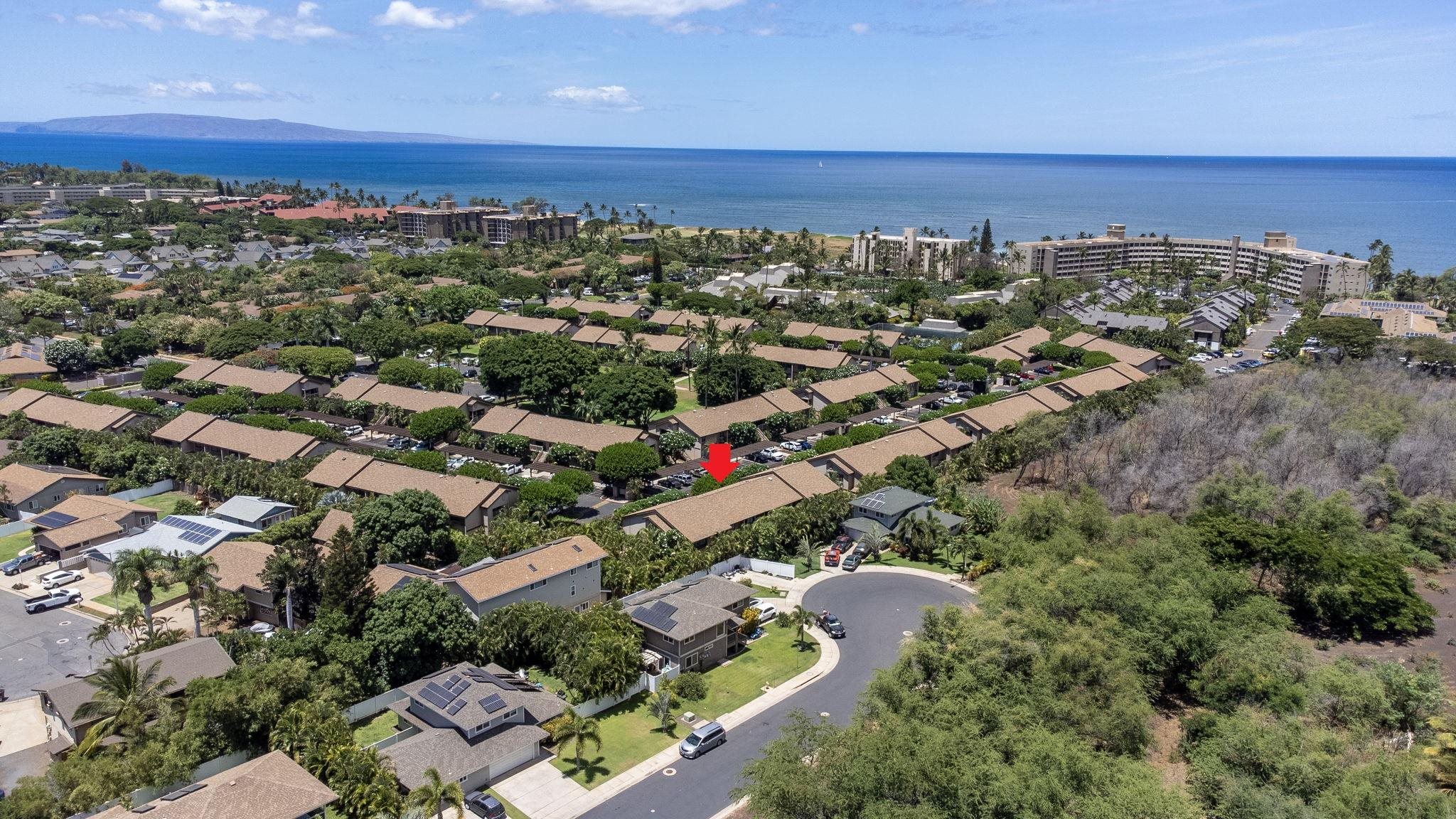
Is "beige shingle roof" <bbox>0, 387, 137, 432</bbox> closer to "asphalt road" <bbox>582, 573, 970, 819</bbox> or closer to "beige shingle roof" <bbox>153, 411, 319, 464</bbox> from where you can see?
"beige shingle roof" <bbox>153, 411, 319, 464</bbox>

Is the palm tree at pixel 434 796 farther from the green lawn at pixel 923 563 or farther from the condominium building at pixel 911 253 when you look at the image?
the condominium building at pixel 911 253

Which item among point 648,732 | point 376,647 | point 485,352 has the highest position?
point 485,352

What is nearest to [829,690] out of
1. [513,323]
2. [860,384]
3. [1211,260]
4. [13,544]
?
[860,384]

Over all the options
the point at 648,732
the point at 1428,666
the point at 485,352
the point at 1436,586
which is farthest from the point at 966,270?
the point at 648,732

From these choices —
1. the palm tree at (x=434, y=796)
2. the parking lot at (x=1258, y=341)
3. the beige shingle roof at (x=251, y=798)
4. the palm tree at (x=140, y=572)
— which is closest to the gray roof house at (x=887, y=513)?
the palm tree at (x=434, y=796)

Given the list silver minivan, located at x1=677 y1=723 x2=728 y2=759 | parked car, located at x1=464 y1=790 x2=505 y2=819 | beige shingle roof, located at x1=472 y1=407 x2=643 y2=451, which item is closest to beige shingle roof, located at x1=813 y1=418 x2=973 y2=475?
beige shingle roof, located at x1=472 y1=407 x2=643 y2=451

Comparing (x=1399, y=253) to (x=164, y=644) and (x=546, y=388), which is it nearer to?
(x=546, y=388)
